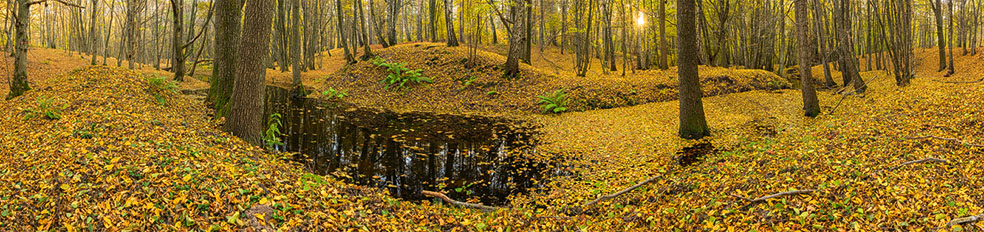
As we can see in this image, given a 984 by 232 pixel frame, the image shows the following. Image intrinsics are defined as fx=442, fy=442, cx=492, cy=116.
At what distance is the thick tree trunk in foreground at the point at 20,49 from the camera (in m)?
9.38

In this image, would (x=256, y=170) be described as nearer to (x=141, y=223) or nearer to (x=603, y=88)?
(x=141, y=223)

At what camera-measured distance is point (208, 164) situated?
17.8 ft

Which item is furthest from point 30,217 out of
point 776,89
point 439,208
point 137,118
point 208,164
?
point 776,89

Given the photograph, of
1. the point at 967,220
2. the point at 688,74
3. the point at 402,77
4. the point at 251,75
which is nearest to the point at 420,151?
the point at 251,75

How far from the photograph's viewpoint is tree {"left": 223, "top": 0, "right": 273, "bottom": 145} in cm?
723

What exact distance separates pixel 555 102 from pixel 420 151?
6.92m

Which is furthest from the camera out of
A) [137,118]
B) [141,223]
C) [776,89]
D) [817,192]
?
[776,89]

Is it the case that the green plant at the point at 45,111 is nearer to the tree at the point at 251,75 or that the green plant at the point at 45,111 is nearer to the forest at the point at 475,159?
the forest at the point at 475,159

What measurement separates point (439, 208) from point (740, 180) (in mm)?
3587

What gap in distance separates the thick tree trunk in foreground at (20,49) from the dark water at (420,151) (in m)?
5.00

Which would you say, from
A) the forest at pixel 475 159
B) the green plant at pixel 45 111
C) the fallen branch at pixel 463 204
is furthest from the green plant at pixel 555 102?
the green plant at pixel 45 111

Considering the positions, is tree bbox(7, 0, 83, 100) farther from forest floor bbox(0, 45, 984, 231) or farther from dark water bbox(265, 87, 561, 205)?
dark water bbox(265, 87, 561, 205)

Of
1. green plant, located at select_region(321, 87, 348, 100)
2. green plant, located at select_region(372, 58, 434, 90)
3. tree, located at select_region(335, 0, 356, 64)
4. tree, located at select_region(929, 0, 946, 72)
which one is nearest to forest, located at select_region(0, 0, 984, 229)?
green plant, located at select_region(321, 87, 348, 100)

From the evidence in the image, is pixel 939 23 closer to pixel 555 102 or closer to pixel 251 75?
pixel 555 102
